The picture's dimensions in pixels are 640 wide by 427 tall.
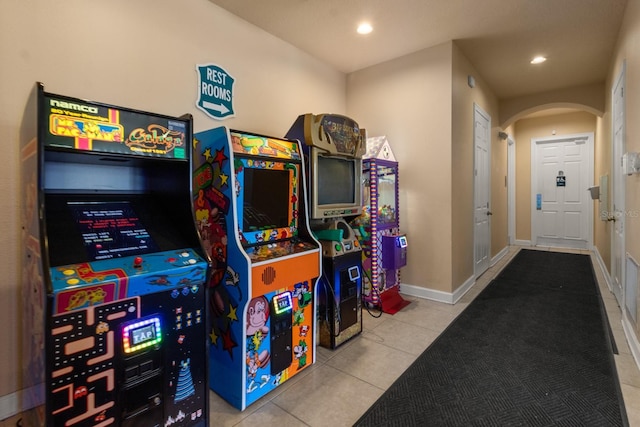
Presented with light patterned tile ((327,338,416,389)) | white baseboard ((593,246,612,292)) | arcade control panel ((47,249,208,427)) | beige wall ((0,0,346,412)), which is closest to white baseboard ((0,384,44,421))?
beige wall ((0,0,346,412))

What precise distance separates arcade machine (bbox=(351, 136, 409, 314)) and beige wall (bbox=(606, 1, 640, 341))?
5.80 ft

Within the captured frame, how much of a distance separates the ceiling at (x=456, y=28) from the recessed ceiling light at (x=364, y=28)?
→ 47 millimetres

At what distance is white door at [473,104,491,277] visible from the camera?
4.29 meters

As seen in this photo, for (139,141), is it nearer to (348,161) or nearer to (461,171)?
(348,161)

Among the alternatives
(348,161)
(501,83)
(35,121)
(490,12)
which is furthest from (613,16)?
(35,121)

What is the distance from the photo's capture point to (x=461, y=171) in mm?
3688

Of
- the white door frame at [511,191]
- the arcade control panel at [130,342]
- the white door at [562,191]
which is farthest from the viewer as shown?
the white door frame at [511,191]

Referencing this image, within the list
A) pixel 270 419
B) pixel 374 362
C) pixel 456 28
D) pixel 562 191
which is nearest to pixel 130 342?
pixel 270 419

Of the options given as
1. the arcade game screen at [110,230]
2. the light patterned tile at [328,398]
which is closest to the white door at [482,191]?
the light patterned tile at [328,398]

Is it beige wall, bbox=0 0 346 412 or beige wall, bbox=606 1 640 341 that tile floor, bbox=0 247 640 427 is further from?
beige wall, bbox=0 0 346 412

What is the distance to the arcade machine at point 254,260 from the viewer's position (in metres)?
1.78

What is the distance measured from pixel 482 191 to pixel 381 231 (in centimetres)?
223

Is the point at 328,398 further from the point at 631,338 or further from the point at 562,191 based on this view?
the point at 562,191

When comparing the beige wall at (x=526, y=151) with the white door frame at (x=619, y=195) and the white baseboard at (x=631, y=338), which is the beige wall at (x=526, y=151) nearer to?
the white door frame at (x=619, y=195)
